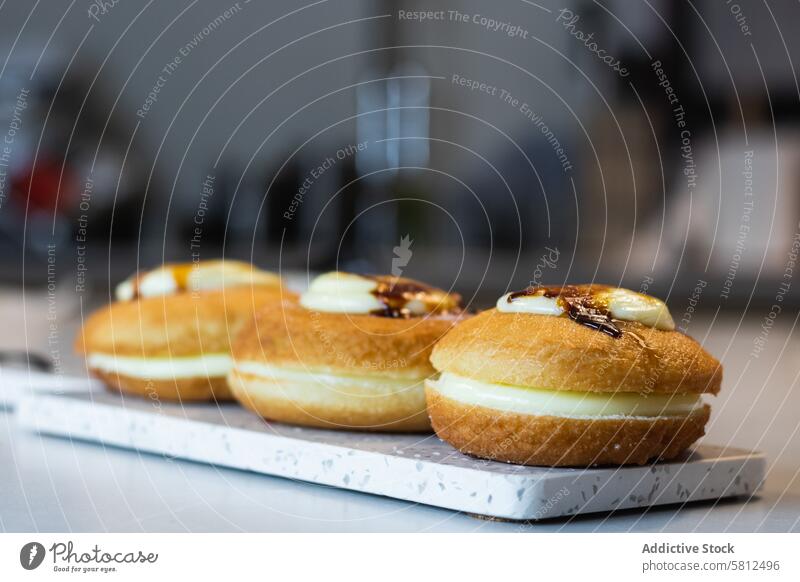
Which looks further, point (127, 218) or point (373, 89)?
point (127, 218)

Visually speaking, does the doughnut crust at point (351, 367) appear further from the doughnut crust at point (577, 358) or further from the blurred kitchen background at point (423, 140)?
the blurred kitchen background at point (423, 140)

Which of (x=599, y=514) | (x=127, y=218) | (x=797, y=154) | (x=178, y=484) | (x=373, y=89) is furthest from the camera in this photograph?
(x=127, y=218)

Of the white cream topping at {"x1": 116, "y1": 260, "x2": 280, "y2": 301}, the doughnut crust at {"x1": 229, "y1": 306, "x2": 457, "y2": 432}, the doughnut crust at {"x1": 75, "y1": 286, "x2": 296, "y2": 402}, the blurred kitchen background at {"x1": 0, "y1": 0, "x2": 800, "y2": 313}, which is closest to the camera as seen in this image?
the doughnut crust at {"x1": 229, "y1": 306, "x2": 457, "y2": 432}

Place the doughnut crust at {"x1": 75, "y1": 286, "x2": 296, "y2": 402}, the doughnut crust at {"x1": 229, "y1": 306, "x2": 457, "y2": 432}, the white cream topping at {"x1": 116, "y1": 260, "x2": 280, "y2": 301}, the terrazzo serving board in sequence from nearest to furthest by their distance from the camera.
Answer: the terrazzo serving board
the doughnut crust at {"x1": 229, "y1": 306, "x2": 457, "y2": 432}
the doughnut crust at {"x1": 75, "y1": 286, "x2": 296, "y2": 402}
the white cream topping at {"x1": 116, "y1": 260, "x2": 280, "y2": 301}

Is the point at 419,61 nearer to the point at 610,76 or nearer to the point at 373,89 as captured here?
the point at 373,89

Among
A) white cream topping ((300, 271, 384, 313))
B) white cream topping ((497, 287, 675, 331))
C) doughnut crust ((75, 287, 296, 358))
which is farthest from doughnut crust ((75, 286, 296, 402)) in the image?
white cream topping ((497, 287, 675, 331))

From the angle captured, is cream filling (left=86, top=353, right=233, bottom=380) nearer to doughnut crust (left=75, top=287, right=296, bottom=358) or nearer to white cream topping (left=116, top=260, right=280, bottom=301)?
doughnut crust (left=75, top=287, right=296, bottom=358)
